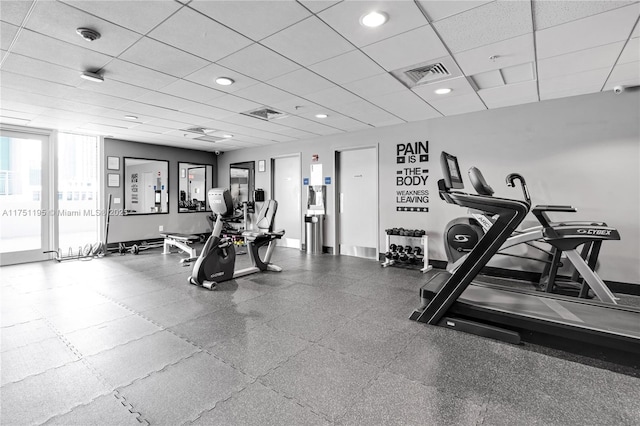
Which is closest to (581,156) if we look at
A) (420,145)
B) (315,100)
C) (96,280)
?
(420,145)

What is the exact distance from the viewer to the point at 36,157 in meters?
6.18

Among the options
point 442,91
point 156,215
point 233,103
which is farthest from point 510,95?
point 156,215

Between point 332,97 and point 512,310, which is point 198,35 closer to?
point 332,97

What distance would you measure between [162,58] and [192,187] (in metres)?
6.47

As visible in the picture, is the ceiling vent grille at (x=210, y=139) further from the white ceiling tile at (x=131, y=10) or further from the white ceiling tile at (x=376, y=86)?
the white ceiling tile at (x=131, y=10)

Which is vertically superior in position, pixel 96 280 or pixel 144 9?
pixel 144 9

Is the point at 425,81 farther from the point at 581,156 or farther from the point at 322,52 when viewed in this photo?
the point at 581,156

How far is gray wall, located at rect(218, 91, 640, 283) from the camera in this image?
4.08 m

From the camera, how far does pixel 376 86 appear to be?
391 cm

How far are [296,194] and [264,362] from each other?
18.5 ft

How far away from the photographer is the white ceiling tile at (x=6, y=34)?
8.11ft

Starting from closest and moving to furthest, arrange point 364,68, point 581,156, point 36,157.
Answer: point 364,68
point 581,156
point 36,157

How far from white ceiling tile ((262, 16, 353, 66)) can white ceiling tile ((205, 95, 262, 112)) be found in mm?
1570

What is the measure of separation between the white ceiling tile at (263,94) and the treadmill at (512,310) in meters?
2.33
